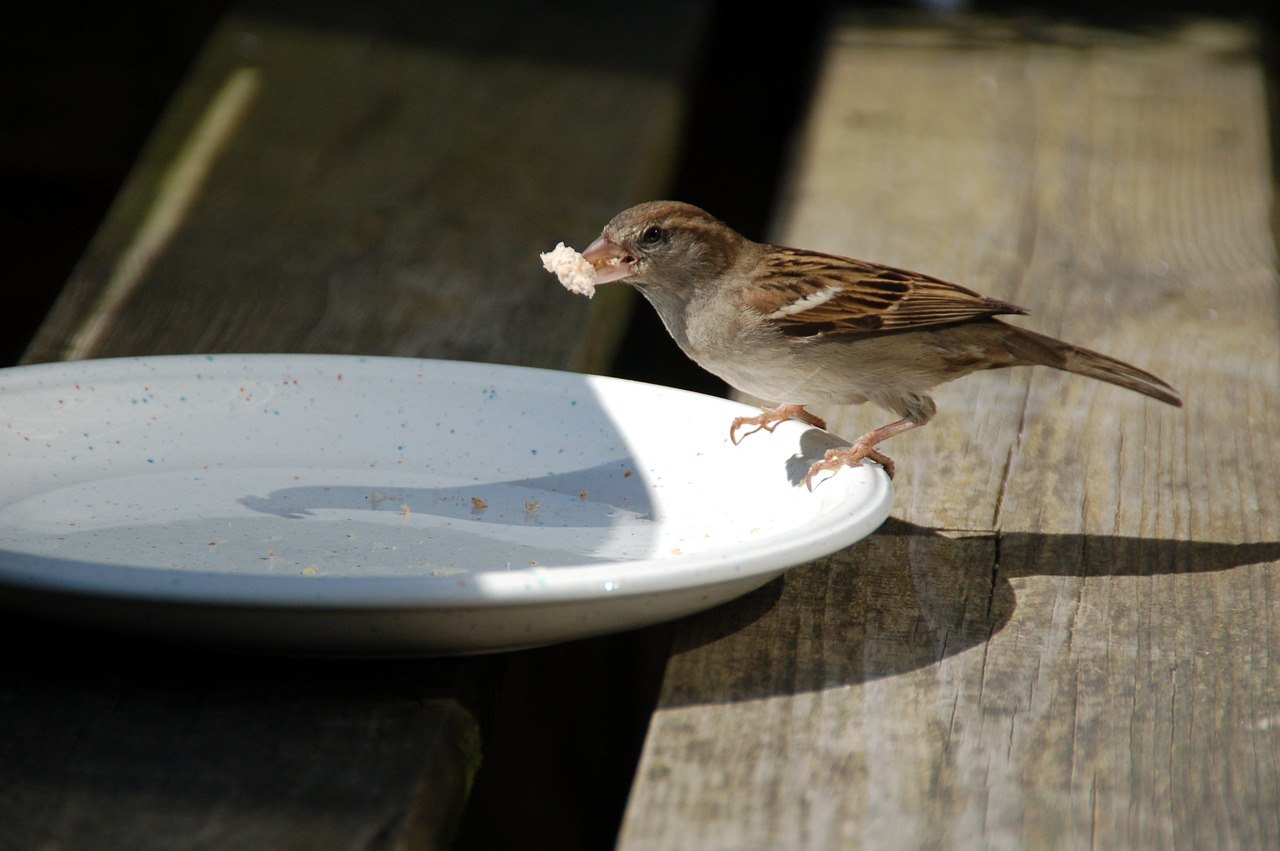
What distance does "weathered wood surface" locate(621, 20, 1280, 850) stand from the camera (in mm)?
1678

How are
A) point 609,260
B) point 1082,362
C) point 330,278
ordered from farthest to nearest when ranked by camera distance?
1. point 330,278
2. point 609,260
3. point 1082,362

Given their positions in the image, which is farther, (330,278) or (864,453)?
(330,278)

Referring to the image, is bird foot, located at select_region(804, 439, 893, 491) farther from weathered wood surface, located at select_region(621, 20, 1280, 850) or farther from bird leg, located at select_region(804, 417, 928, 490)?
weathered wood surface, located at select_region(621, 20, 1280, 850)

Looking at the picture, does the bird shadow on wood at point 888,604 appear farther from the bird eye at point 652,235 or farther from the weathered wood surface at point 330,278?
the bird eye at point 652,235

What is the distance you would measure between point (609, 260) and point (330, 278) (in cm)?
92

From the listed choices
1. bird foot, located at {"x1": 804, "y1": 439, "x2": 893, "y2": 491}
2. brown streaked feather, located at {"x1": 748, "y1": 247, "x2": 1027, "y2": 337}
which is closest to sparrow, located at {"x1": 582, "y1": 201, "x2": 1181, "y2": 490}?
brown streaked feather, located at {"x1": 748, "y1": 247, "x2": 1027, "y2": 337}

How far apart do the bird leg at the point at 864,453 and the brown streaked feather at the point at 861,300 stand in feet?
0.63

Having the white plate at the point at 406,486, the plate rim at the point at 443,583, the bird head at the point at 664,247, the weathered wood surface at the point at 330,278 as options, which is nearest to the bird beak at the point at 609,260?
the bird head at the point at 664,247

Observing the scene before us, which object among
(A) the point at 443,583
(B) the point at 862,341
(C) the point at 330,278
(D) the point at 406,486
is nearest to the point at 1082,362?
(B) the point at 862,341

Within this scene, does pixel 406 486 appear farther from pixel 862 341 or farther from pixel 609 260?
pixel 862 341

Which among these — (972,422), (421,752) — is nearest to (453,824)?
(421,752)

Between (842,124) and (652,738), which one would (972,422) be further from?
(842,124)

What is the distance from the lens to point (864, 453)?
7.95 feet

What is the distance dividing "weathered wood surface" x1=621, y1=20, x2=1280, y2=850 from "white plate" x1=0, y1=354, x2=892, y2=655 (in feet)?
0.64
